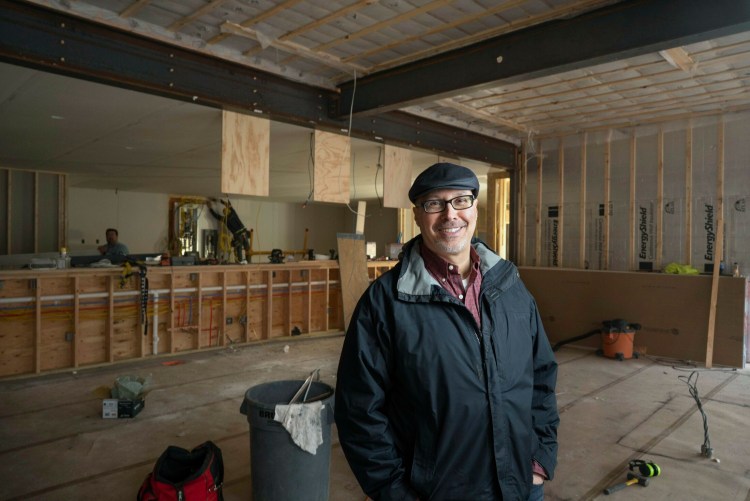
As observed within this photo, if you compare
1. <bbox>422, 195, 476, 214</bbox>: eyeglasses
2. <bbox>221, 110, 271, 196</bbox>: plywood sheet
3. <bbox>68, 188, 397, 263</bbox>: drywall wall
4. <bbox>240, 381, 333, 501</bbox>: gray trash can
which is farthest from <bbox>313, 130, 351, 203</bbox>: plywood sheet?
Result: <bbox>68, 188, 397, 263</bbox>: drywall wall

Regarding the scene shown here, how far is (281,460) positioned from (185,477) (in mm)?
539

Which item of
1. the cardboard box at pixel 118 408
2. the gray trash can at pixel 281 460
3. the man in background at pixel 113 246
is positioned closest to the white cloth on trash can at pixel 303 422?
the gray trash can at pixel 281 460

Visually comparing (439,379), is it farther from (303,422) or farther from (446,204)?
(303,422)

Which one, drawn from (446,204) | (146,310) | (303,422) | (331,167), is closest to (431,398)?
(446,204)

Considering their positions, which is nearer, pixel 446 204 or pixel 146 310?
pixel 446 204

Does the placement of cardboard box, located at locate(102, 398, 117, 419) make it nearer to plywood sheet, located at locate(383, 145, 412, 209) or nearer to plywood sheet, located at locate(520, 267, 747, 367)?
plywood sheet, located at locate(383, 145, 412, 209)

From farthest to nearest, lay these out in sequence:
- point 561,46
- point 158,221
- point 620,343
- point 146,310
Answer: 1. point 158,221
2. point 620,343
3. point 146,310
4. point 561,46

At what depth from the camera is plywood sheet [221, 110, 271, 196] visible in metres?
4.67

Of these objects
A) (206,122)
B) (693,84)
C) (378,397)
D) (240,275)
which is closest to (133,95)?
(206,122)

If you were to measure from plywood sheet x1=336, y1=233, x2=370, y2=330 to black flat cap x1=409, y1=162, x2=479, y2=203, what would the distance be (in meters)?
5.59

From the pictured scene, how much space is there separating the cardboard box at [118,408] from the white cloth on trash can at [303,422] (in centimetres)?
223

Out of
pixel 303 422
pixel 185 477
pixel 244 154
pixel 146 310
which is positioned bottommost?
pixel 185 477

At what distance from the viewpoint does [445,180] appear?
62.3 inches

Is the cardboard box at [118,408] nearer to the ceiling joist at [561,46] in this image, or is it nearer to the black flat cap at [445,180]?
the ceiling joist at [561,46]
